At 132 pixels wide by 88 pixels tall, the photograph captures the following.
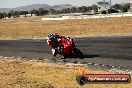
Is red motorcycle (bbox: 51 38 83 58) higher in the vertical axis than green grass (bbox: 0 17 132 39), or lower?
higher

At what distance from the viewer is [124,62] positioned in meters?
19.3

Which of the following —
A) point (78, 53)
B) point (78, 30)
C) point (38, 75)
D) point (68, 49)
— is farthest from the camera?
point (78, 30)

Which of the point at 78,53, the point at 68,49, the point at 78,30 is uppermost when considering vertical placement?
the point at 68,49

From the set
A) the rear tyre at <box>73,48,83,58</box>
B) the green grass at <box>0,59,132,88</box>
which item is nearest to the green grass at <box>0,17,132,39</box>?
the rear tyre at <box>73,48,83,58</box>

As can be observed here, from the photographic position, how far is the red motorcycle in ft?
73.4

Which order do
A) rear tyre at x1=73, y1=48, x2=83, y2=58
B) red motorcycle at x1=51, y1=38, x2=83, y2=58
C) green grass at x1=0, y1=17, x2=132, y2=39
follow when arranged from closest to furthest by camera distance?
red motorcycle at x1=51, y1=38, x2=83, y2=58
rear tyre at x1=73, y1=48, x2=83, y2=58
green grass at x1=0, y1=17, x2=132, y2=39

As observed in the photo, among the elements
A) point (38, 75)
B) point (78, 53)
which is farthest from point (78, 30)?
point (38, 75)

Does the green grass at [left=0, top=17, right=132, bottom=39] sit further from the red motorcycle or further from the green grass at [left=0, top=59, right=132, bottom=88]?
the green grass at [left=0, top=59, right=132, bottom=88]

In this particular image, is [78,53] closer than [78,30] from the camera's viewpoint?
Yes

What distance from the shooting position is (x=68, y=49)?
22.4m

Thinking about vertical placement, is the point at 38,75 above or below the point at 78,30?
above

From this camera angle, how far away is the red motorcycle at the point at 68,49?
73.4ft

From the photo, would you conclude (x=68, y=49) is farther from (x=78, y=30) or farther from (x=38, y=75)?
(x=78, y=30)

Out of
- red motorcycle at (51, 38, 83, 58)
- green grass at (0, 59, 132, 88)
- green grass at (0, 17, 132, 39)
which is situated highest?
red motorcycle at (51, 38, 83, 58)
